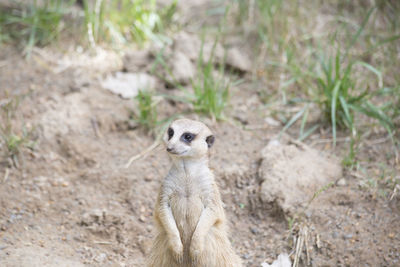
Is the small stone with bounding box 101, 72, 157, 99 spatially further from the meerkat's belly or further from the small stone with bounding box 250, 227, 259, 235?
the meerkat's belly

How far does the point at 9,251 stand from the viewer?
2.44 meters

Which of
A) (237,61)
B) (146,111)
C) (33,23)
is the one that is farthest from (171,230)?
(33,23)

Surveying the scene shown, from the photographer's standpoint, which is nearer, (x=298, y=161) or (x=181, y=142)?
(x=181, y=142)

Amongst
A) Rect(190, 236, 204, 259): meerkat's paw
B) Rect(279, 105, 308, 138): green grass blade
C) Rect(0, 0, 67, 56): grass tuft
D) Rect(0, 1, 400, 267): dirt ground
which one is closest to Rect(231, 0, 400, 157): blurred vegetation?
Rect(279, 105, 308, 138): green grass blade

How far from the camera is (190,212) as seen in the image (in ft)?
7.57

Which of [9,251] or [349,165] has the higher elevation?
[349,165]

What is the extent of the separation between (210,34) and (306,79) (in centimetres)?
109

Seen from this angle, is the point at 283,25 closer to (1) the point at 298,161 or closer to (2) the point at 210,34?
(2) the point at 210,34

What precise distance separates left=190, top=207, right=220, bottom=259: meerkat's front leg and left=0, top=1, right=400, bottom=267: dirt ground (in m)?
0.57

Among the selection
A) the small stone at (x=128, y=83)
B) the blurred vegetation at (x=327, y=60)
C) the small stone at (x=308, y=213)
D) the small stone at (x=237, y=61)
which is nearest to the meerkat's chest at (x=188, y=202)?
the small stone at (x=308, y=213)

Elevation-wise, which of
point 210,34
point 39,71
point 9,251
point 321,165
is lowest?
point 9,251

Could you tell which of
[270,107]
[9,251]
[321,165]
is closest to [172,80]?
[270,107]

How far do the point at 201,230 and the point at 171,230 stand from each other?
144mm

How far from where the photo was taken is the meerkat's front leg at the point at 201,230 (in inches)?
88.4
